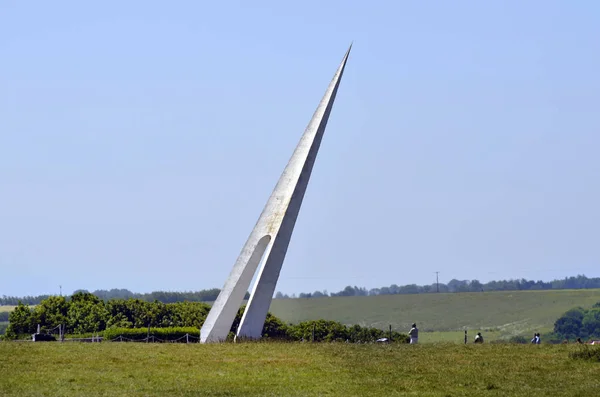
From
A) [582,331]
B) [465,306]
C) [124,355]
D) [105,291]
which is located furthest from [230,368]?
[105,291]

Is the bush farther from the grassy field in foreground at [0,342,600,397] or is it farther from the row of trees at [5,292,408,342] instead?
the grassy field in foreground at [0,342,600,397]

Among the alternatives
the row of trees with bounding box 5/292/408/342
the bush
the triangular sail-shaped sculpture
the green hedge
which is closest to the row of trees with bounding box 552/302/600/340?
the bush

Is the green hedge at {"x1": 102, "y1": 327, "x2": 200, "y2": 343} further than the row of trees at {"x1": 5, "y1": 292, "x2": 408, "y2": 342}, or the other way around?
the row of trees at {"x1": 5, "y1": 292, "x2": 408, "y2": 342}

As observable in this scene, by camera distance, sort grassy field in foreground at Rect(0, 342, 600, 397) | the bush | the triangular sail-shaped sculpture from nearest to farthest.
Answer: grassy field in foreground at Rect(0, 342, 600, 397), the triangular sail-shaped sculpture, the bush

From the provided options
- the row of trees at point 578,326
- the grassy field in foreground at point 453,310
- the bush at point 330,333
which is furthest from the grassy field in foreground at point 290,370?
the row of trees at point 578,326

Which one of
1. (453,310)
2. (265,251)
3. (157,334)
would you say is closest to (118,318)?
(157,334)

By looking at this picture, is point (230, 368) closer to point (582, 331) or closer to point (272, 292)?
point (272, 292)

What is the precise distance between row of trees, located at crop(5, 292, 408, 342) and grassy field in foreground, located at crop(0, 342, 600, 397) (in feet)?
43.2

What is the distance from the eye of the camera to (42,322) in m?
45.2

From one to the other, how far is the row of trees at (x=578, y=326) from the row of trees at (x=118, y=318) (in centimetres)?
3832

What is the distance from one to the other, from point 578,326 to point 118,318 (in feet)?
154

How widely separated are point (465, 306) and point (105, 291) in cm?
9232

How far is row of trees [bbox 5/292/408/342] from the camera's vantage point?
142ft

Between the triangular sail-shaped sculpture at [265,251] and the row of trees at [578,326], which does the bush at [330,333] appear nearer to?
the triangular sail-shaped sculpture at [265,251]
